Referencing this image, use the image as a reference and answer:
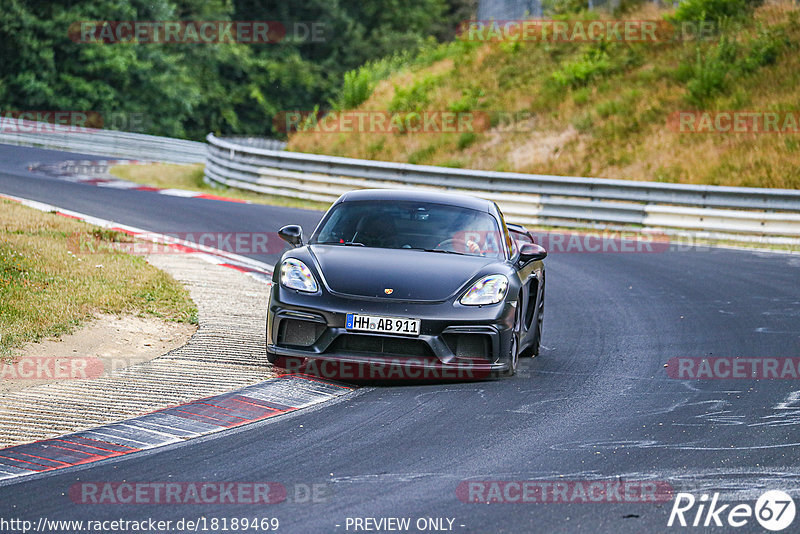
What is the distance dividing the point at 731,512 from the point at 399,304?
130 inches

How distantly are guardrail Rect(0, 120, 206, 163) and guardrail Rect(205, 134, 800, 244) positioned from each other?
1075cm

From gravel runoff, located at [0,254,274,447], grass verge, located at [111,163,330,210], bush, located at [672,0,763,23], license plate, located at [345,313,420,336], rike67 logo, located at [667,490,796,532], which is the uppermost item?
bush, located at [672,0,763,23]

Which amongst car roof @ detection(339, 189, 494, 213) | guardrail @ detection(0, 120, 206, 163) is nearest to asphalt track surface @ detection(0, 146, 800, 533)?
car roof @ detection(339, 189, 494, 213)

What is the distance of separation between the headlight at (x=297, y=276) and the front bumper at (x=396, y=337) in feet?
0.33

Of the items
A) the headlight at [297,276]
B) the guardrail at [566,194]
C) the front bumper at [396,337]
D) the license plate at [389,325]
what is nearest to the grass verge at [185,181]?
the guardrail at [566,194]

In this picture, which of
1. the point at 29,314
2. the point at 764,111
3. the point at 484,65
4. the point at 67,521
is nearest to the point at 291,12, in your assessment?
the point at 484,65

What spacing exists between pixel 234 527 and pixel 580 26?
30493mm

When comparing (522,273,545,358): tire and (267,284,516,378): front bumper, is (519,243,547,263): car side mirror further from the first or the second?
(267,284,516,378): front bumper

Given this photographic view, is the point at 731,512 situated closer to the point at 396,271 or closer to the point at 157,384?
the point at 396,271

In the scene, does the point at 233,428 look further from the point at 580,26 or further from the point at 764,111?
the point at 580,26

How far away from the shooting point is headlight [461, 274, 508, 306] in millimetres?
8211

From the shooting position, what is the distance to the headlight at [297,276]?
→ 827 cm

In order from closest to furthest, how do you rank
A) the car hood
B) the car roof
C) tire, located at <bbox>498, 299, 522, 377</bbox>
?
1. the car hood
2. tire, located at <bbox>498, 299, 522, 377</bbox>
3. the car roof

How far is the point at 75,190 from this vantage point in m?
22.7
